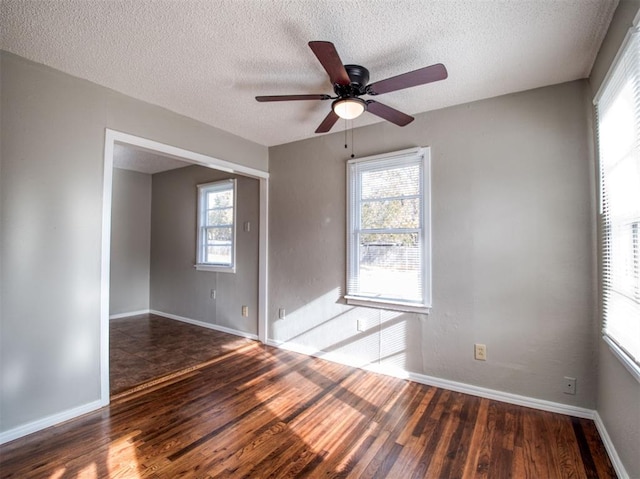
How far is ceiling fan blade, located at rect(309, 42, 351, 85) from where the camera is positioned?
5.13ft

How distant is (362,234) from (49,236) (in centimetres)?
267

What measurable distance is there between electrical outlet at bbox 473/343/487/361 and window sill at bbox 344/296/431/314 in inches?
19.2

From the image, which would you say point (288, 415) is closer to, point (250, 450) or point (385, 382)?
point (250, 450)

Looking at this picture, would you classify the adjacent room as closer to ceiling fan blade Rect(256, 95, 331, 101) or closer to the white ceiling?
ceiling fan blade Rect(256, 95, 331, 101)

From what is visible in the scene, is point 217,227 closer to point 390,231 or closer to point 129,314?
point 129,314

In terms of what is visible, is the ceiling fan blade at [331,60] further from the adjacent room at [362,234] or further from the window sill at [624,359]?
the window sill at [624,359]

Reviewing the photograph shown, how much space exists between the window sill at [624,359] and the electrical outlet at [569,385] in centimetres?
55

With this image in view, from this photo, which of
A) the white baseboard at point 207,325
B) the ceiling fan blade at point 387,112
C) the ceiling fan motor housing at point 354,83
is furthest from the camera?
the white baseboard at point 207,325

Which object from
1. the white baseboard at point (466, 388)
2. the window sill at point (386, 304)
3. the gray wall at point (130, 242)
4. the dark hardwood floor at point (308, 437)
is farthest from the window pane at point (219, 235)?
the dark hardwood floor at point (308, 437)

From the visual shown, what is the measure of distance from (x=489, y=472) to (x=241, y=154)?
364cm

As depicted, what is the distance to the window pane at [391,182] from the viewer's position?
3082mm

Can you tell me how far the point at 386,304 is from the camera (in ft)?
10.4

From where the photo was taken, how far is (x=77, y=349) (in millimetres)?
2383

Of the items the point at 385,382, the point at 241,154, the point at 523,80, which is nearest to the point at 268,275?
the point at 241,154
